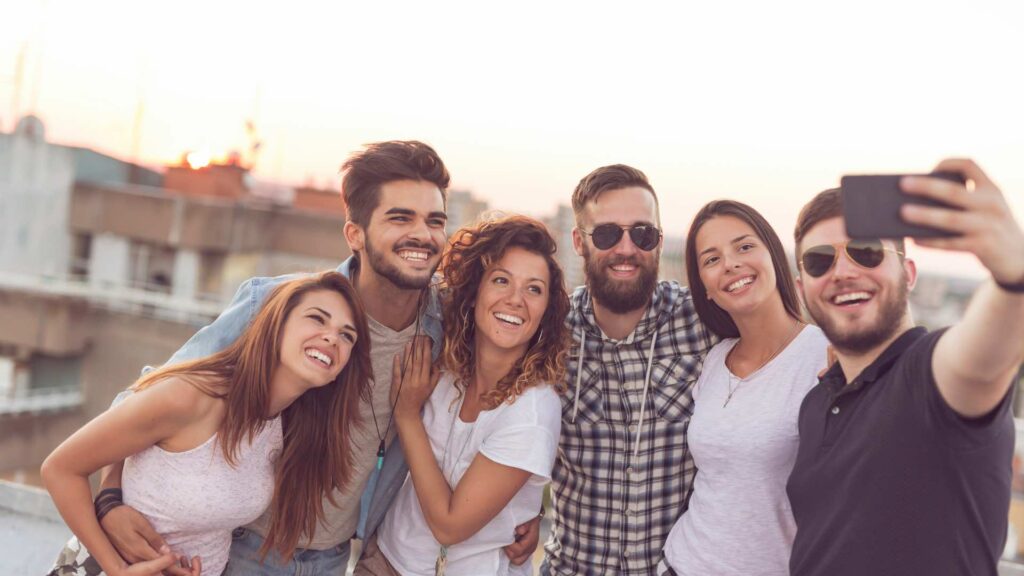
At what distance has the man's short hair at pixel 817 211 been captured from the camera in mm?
2256

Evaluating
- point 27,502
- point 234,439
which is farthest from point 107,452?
point 27,502

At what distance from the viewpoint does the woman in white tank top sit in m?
2.39

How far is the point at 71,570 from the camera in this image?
249 centimetres

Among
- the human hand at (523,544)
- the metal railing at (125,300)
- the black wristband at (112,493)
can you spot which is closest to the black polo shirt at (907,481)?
the human hand at (523,544)

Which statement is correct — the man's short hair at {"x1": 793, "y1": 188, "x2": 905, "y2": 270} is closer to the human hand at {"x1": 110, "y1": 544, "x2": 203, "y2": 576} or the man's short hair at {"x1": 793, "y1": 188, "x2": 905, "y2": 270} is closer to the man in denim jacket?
the man in denim jacket

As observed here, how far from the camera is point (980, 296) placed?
148 centimetres

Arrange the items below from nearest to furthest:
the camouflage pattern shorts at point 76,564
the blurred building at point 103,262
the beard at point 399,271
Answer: the camouflage pattern shorts at point 76,564 → the beard at point 399,271 → the blurred building at point 103,262

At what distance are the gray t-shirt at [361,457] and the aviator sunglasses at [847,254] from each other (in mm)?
1538

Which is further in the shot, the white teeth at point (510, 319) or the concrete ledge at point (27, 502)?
the concrete ledge at point (27, 502)

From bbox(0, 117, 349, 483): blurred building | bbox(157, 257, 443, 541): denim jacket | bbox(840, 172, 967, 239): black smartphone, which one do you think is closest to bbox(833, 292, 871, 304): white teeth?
bbox(840, 172, 967, 239): black smartphone

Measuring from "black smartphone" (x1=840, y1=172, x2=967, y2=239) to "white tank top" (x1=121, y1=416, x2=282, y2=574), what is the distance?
1.92m

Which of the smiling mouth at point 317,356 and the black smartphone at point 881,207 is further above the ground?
the black smartphone at point 881,207

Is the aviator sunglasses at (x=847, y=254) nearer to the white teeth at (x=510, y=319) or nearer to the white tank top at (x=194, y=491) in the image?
the white teeth at (x=510, y=319)

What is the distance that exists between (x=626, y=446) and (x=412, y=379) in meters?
0.79
